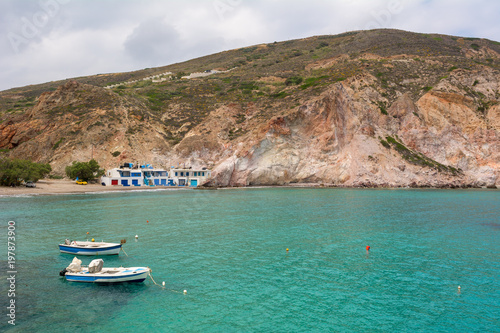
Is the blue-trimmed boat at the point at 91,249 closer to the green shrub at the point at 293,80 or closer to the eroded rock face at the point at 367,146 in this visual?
the eroded rock face at the point at 367,146

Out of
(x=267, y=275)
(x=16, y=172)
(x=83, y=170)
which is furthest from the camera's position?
(x=83, y=170)

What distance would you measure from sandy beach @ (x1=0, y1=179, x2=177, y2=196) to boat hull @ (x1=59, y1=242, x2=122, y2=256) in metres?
40.8

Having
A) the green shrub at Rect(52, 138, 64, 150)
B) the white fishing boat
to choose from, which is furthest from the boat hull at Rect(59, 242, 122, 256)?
the green shrub at Rect(52, 138, 64, 150)

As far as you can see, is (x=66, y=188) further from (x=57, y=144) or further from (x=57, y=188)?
(x=57, y=144)

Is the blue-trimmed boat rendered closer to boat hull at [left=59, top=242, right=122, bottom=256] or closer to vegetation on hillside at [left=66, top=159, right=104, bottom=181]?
boat hull at [left=59, top=242, right=122, bottom=256]

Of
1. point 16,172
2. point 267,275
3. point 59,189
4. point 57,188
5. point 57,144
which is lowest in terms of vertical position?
point 267,275

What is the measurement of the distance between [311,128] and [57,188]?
57724mm

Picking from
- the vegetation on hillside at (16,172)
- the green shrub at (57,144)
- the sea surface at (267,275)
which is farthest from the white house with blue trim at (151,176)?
the sea surface at (267,275)

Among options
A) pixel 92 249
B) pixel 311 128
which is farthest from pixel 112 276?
pixel 311 128

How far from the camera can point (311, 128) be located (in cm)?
8044

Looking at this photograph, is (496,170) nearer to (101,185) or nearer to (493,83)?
(493,83)

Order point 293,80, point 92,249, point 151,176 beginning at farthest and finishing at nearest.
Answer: point 293,80 → point 151,176 → point 92,249

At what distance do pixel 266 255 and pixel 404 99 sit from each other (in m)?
77.3

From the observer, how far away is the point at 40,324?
41.8 ft
